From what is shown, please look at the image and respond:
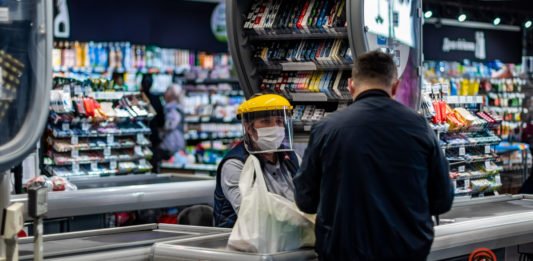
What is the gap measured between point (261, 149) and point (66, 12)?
29.6 ft

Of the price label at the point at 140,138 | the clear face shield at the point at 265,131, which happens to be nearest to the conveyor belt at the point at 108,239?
the clear face shield at the point at 265,131

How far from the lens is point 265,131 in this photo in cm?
466

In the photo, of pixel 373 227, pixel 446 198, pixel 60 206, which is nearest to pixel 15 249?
pixel 373 227

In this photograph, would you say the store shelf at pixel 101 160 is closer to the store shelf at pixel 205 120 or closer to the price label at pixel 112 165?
the price label at pixel 112 165

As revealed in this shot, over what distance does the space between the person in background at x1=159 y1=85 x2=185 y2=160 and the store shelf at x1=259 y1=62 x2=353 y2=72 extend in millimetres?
7593

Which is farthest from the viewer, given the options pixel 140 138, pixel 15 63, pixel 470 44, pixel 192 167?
pixel 470 44

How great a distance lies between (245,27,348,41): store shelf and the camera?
236 inches

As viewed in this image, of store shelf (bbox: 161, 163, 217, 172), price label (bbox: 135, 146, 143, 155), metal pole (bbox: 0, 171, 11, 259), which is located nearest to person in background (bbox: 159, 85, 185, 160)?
store shelf (bbox: 161, 163, 217, 172)

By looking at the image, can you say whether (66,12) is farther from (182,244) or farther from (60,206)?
(182,244)

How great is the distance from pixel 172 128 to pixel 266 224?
10.0 m

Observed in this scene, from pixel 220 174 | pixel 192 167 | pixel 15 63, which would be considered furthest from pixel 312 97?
pixel 192 167

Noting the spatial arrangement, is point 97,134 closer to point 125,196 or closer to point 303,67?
point 125,196

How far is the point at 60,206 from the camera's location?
7.25 m

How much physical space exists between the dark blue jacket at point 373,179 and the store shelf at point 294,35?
2.22 m
